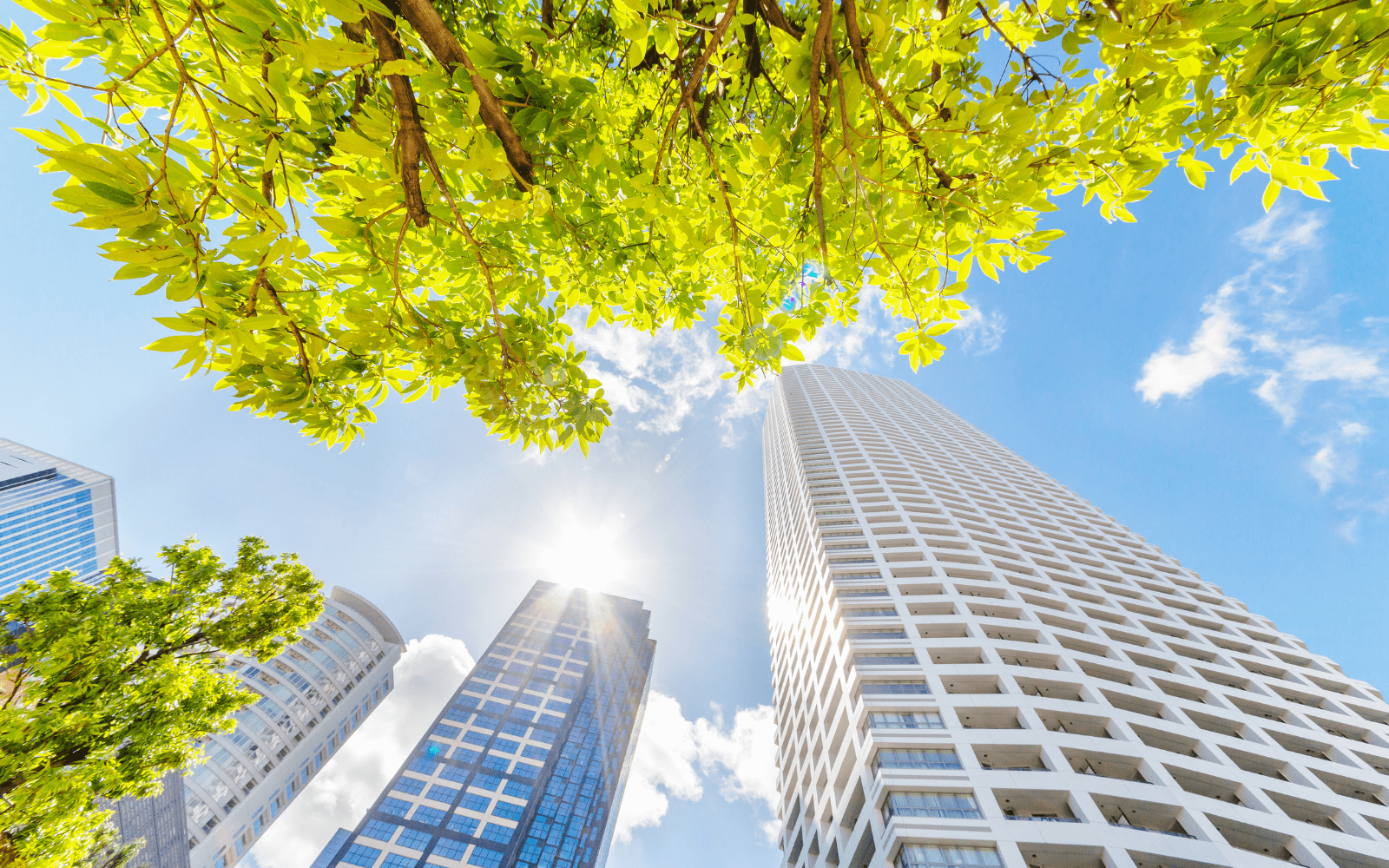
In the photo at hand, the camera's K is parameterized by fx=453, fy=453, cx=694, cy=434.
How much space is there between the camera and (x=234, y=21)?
4.55ft

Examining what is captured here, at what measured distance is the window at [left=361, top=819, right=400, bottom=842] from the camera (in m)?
38.6

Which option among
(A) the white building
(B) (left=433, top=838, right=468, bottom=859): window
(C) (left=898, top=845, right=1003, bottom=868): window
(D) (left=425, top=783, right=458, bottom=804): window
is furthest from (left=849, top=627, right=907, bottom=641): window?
(D) (left=425, top=783, right=458, bottom=804): window

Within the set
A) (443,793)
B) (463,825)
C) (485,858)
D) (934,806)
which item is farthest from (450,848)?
(934,806)

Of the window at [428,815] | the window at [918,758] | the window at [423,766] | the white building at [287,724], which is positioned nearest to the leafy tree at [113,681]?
the window at [918,758]

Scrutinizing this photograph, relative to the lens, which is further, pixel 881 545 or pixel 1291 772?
pixel 881 545

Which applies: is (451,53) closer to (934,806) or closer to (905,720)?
(934,806)

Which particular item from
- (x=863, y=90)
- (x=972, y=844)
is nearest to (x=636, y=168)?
(x=863, y=90)

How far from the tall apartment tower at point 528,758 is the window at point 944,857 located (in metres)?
41.8

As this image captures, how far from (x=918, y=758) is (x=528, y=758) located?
1804 inches

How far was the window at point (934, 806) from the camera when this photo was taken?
13029 mm

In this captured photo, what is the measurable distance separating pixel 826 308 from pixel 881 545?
79.5 ft

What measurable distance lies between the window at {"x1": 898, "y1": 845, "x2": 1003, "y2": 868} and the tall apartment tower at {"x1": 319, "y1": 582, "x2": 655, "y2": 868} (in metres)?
41.8

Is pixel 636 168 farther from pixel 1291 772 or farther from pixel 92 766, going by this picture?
pixel 1291 772

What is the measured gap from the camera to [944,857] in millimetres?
12414
